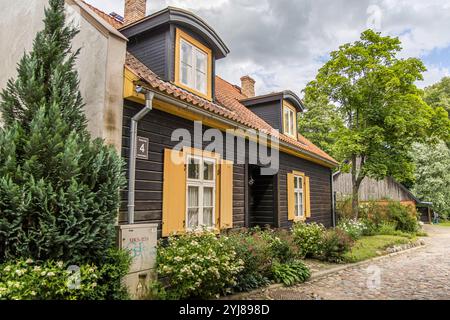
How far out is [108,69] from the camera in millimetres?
5266

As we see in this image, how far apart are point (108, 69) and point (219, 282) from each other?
13.0 ft

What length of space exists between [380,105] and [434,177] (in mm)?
18596

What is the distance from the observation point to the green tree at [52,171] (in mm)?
3656

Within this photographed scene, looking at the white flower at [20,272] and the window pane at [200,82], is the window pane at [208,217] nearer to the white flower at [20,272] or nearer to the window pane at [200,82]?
the window pane at [200,82]

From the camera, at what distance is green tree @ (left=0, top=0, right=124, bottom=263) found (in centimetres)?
366

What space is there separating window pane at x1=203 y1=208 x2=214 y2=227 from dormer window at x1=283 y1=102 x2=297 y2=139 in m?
5.71

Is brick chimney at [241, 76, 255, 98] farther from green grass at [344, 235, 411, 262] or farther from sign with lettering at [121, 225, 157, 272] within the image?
sign with lettering at [121, 225, 157, 272]

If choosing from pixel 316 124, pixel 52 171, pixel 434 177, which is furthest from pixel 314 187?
pixel 434 177

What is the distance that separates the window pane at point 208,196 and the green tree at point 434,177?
29.0m

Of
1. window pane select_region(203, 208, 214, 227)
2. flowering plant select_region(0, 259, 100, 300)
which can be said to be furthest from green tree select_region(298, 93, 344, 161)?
flowering plant select_region(0, 259, 100, 300)

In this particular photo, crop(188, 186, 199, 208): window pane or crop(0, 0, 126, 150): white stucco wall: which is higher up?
crop(0, 0, 126, 150): white stucco wall

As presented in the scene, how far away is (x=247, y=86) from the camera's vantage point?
14609 millimetres

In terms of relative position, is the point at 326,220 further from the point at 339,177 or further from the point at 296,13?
the point at 339,177

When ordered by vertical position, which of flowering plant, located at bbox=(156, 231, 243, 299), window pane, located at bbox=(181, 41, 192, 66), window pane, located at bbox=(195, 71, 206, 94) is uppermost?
window pane, located at bbox=(181, 41, 192, 66)
